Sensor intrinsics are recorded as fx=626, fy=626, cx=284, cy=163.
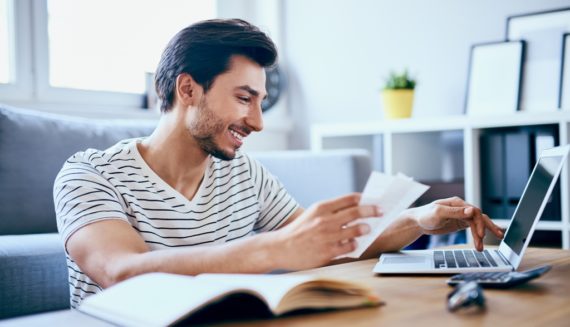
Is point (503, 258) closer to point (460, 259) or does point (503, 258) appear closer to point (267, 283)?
point (460, 259)

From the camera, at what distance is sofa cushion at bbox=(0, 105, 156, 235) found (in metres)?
1.75

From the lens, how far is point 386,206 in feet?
2.83

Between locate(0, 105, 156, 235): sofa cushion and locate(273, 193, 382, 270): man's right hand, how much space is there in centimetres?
115

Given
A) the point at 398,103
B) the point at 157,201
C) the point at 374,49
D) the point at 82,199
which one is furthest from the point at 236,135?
the point at 374,49

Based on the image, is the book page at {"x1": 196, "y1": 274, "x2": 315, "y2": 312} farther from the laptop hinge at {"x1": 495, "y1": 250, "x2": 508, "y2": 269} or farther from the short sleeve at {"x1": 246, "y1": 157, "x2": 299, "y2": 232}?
the short sleeve at {"x1": 246, "y1": 157, "x2": 299, "y2": 232}

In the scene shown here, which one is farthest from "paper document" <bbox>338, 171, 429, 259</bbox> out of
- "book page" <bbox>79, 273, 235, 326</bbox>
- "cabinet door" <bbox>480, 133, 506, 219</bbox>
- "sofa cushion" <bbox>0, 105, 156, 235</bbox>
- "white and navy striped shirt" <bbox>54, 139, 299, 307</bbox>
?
"cabinet door" <bbox>480, 133, 506, 219</bbox>

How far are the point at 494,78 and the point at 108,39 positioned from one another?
1.69m

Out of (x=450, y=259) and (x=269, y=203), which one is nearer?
(x=450, y=259)

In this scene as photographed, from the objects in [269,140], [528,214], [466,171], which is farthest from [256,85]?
[269,140]

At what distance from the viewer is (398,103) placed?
2.71m

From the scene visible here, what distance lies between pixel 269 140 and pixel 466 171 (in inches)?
46.6

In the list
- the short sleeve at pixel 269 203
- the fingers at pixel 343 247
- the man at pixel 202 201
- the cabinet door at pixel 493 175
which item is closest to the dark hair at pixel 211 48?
the man at pixel 202 201

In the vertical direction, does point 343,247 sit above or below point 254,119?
below

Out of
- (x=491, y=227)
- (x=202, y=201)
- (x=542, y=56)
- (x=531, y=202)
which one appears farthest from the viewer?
(x=542, y=56)
